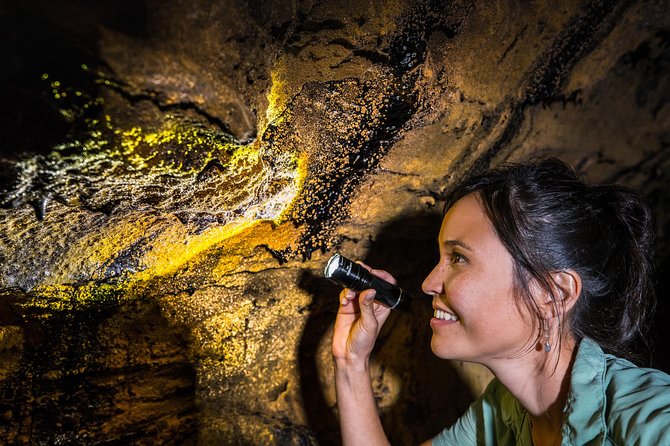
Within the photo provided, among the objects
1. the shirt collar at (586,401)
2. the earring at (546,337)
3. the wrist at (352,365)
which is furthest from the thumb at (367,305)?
the shirt collar at (586,401)

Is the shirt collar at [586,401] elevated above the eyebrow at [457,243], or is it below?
below

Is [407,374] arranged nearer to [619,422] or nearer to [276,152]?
[619,422]

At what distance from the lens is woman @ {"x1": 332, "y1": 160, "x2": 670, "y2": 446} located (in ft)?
4.53

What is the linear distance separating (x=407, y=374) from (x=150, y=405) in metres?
1.29

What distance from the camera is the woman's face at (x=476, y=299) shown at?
1.39 metres

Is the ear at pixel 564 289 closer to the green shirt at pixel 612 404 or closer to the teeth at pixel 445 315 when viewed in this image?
the green shirt at pixel 612 404

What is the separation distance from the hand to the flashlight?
2.3 inches

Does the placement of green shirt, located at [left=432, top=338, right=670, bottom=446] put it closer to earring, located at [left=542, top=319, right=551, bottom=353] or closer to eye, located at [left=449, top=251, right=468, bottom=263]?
earring, located at [left=542, top=319, right=551, bottom=353]

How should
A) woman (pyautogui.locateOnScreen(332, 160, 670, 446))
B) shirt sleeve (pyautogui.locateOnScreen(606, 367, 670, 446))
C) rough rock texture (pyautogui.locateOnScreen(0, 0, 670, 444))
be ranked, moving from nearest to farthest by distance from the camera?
1. rough rock texture (pyautogui.locateOnScreen(0, 0, 670, 444))
2. shirt sleeve (pyautogui.locateOnScreen(606, 367, 670, 446))
3. woman (pyautogui.locateOnScreen(332, 160, 670, 446))

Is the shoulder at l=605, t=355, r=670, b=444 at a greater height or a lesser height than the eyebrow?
lesser

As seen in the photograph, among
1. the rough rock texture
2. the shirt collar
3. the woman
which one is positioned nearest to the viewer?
the rough rock texture

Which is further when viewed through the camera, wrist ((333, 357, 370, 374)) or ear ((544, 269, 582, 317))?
wrist ((333, 357, 370, 374))

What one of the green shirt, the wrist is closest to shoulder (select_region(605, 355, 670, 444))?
the green shirt

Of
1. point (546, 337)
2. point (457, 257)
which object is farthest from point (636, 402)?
point (457, 257)
